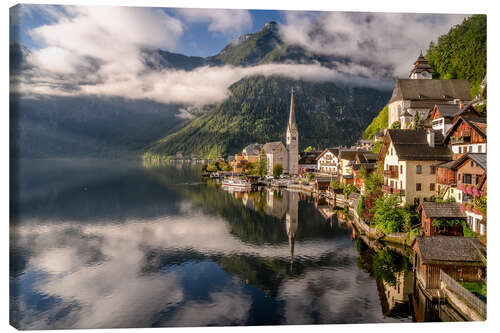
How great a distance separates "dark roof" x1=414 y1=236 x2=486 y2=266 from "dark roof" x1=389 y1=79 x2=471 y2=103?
22300mm

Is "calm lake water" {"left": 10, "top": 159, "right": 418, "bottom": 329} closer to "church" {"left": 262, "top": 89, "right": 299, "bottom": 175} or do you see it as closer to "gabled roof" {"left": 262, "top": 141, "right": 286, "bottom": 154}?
"church" {"left": 262, "top": 89, "right": 299, "bottom": 175}

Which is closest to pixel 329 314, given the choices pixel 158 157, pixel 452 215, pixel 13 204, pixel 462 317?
pixel 462 317

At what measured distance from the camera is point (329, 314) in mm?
12148

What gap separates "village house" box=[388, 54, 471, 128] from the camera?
32225 millimetres

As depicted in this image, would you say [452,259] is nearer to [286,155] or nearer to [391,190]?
[391,190]

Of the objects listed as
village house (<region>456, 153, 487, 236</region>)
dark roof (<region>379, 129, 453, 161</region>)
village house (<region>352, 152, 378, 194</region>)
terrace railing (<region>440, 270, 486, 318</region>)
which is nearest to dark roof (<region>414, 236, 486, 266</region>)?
terrace railing (<region>440, 270, 486, 318</region>)

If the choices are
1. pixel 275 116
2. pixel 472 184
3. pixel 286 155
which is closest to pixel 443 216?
pixel 472 184

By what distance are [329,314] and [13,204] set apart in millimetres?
10999

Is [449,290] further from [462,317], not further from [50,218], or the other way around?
[50,218]

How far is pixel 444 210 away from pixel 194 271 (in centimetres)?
1208

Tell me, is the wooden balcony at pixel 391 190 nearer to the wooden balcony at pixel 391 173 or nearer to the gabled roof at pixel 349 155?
the wooden balcony at pixel 391 173

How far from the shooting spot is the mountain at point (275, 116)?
144038 millimetres

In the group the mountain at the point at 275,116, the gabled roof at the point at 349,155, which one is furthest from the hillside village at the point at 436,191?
the mountain at the point at 275,116

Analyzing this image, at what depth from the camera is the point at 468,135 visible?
16297mm
